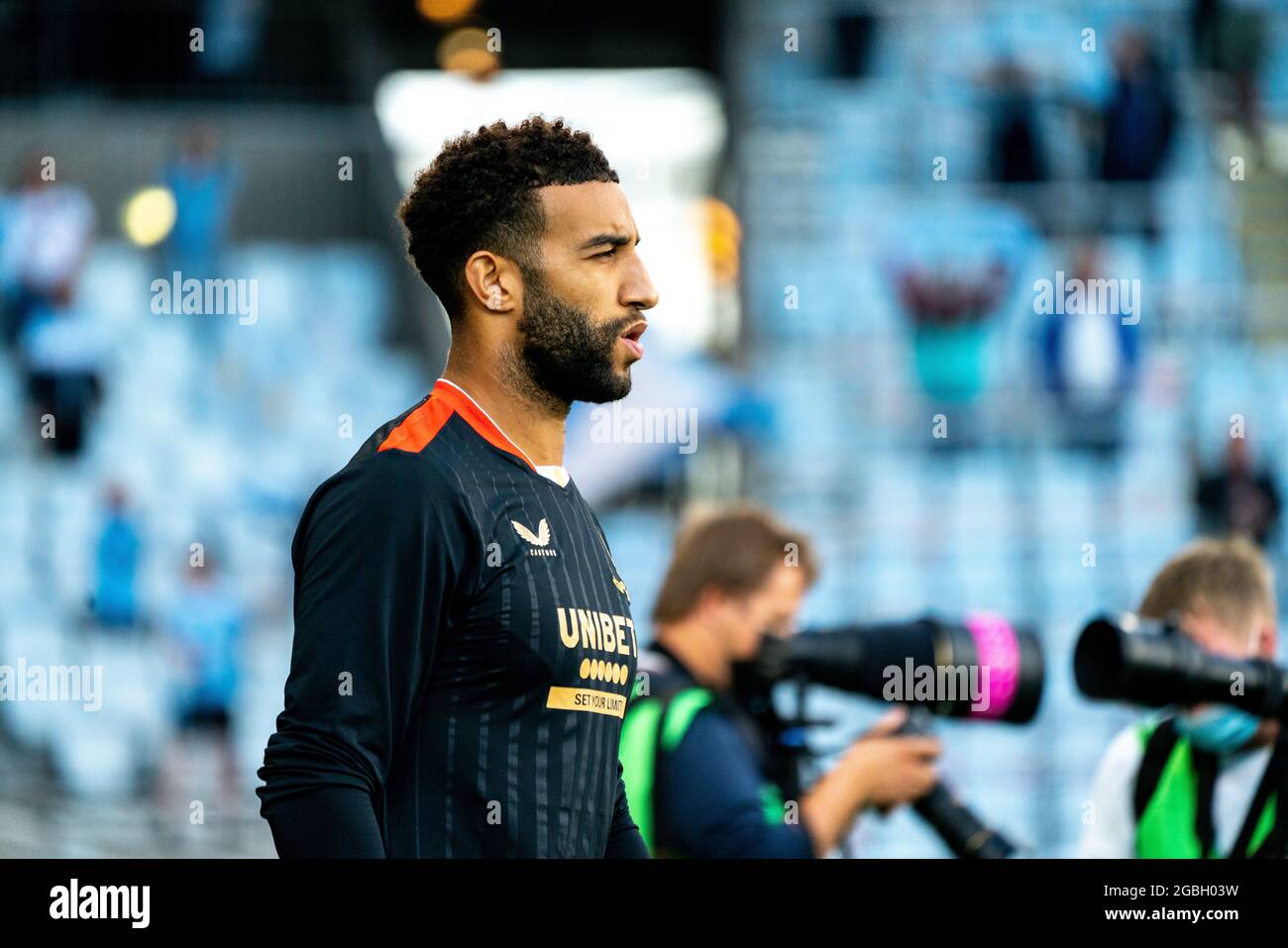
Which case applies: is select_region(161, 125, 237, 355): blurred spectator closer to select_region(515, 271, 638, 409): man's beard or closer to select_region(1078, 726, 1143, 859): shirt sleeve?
select_region(1078, 726, 1143, 859): shirt sleeve

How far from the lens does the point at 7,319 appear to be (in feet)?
31.6

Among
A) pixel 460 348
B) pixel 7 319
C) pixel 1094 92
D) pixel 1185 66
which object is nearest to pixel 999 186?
pixel 1094 92

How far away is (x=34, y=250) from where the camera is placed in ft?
31.2

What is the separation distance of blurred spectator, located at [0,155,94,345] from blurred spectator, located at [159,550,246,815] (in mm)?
2095

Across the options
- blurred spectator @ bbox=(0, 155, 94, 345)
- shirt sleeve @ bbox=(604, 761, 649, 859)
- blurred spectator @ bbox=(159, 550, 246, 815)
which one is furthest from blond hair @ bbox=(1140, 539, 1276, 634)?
blurred spectator @ bbox=(0, 155, 94, 345)

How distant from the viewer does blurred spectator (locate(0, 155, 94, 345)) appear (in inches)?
374

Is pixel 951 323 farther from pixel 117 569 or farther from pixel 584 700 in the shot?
pixel 584 700

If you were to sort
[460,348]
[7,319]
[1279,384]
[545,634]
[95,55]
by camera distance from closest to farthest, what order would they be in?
[545,634], [460,348], [1279,384], [7,319], [95,55]

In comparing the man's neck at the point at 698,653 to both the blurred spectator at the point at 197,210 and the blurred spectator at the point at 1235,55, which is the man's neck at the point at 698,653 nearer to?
the blurred spectator at the point at 197,210

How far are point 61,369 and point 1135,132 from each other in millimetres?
5682

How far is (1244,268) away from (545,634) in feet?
28.4

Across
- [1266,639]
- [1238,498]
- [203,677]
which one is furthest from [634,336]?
[1238,498]

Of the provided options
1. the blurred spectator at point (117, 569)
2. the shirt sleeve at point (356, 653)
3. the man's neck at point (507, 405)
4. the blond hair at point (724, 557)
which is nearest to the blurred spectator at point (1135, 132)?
the blurred spectator at point (117, 569)
